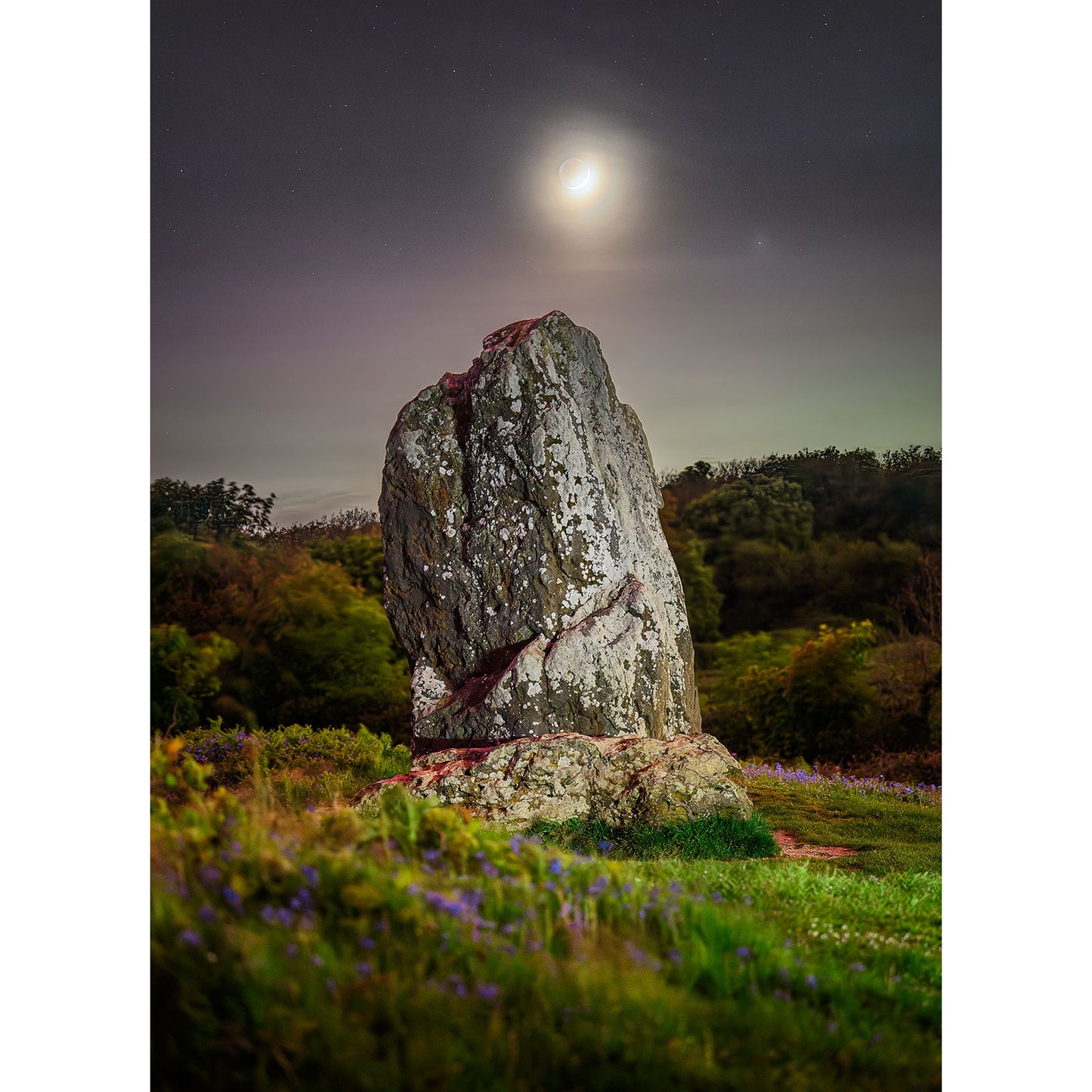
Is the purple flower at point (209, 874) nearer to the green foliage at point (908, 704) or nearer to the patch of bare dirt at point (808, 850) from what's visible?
the patch of bare dirt at point (808, 850)

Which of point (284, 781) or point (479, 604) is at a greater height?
point (479, 604)

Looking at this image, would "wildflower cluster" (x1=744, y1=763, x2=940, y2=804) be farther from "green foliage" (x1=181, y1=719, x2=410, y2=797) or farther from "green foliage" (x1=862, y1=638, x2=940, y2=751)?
"green foliage" (x1=181, y1=719, x2=410, y2=797)

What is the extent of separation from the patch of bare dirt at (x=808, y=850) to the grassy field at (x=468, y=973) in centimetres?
180

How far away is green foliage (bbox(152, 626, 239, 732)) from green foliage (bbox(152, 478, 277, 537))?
96cm

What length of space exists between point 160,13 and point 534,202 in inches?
97.1

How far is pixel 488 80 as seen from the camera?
20.4 feet

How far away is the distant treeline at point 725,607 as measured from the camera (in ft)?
32.6

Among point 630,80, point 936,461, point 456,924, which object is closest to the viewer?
point 456,924

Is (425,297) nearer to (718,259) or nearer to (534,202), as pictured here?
(534,202)

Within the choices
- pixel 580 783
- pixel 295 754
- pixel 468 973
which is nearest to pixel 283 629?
pixel 295 754

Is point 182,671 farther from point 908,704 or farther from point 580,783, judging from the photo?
point 908,704

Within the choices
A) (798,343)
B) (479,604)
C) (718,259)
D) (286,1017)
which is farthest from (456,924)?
(798,343)

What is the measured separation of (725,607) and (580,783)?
6865 mm

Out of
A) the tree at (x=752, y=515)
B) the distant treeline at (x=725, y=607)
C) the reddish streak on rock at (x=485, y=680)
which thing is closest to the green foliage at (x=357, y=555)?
the distant treeline at (x=725, y=607)
